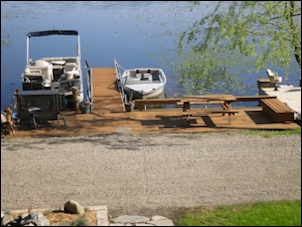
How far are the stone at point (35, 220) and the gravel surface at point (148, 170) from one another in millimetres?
1349

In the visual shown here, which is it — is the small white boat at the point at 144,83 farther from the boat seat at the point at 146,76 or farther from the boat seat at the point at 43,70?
the boat seat at the point at 43,70

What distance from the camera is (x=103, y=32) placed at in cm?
3897

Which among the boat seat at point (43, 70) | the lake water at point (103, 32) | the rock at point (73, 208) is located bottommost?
the rock at point (73, 208)

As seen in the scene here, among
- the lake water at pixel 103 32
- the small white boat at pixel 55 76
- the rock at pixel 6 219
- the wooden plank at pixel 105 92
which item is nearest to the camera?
the rock at pixel 6 219

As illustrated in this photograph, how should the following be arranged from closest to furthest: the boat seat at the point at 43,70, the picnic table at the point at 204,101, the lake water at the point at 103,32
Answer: the picnic table at the point at 204,101
the boat seat at the point at 43,70
the lake water at the point at 103,32

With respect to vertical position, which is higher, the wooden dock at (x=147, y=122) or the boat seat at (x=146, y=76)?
the boat seat at (x=146, y=76)

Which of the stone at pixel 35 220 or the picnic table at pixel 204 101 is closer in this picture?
the stone at pixel 35 220

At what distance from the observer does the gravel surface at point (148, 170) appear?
27.6 feet

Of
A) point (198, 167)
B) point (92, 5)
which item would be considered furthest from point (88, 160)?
point (92, 5)

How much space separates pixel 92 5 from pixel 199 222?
43.6 m

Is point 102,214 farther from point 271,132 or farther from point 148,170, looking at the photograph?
point 271,132

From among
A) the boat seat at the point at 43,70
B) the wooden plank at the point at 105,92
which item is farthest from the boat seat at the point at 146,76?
the boat seat at the point at 43,70

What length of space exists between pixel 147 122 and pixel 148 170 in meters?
4.02

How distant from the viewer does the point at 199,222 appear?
729cm
